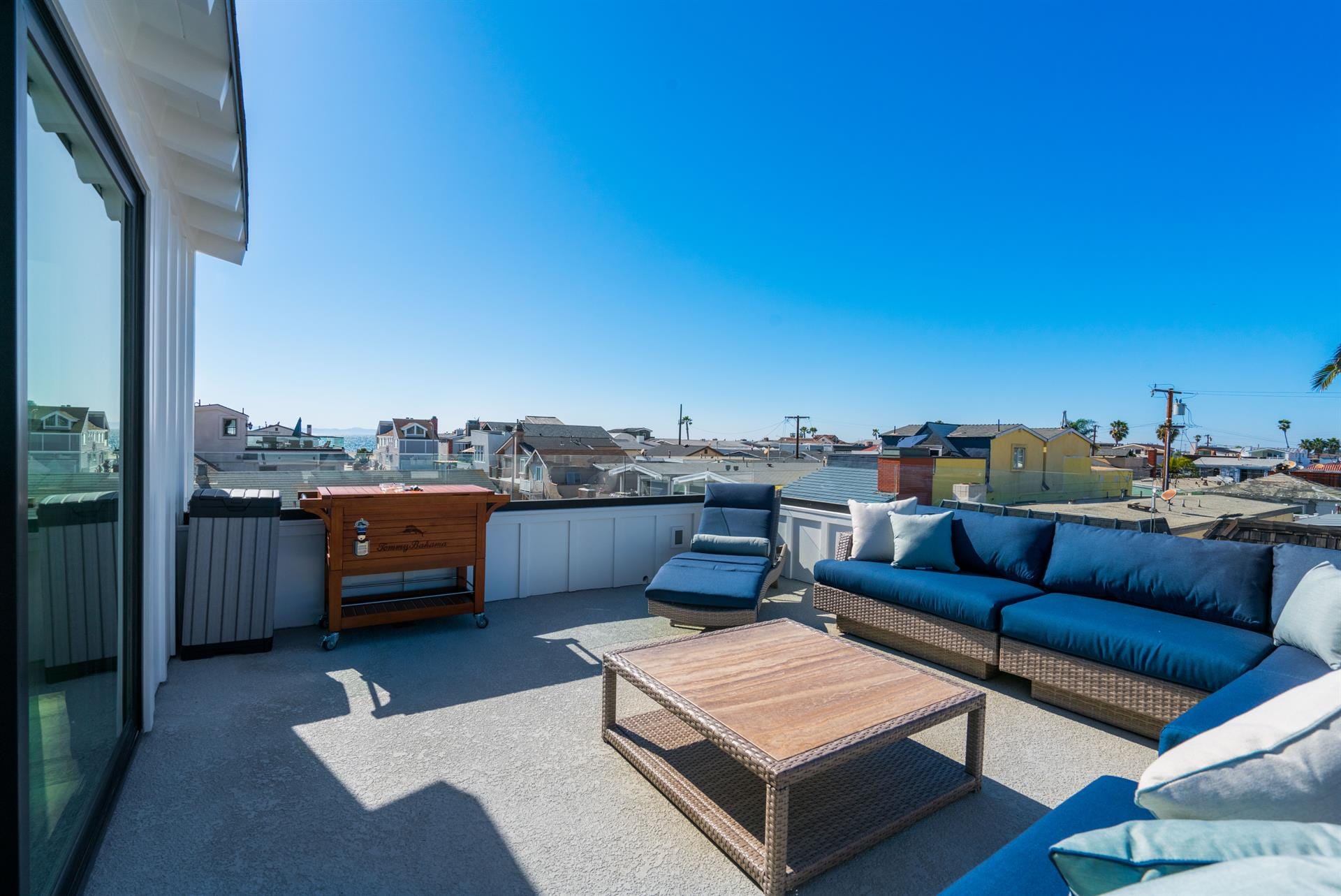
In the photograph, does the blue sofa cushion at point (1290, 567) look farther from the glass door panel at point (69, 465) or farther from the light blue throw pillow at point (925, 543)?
the glass door panel at point (69, 465)

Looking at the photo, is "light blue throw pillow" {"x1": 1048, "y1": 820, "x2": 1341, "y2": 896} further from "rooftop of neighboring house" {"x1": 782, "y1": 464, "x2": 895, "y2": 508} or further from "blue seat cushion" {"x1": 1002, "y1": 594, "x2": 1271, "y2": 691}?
"rooftop of neighboring house" {"x1": 782, "y1": 464, "x2": 895, "y2": 508}

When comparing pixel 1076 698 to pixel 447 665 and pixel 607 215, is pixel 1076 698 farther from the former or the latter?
pixel 607 215

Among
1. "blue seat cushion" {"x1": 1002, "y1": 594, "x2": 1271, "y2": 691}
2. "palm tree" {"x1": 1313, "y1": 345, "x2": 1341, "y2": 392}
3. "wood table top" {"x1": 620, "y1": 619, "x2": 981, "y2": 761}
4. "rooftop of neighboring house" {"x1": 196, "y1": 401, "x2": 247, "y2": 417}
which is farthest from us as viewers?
"palm tree" {"x1": 1313, "y1": 345, "x2": 1341, "y2": 392}

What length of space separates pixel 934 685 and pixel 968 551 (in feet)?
5.91

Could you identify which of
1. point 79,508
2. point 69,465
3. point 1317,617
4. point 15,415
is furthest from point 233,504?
point 1317,617

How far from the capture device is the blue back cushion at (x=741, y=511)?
4.69m

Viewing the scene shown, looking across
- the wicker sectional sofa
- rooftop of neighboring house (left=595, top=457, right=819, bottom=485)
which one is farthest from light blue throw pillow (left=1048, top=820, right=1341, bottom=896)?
rooftop of neighboring house (left=595, top=457, right=819, bottom=485)

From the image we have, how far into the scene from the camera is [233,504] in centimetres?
342

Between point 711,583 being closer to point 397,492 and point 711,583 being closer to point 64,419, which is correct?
point 397,492

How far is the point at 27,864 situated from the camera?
1222 mm

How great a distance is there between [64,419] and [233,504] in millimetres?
2193

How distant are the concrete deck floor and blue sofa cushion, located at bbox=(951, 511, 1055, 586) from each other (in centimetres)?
63

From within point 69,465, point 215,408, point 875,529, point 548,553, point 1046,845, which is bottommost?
point 548,553

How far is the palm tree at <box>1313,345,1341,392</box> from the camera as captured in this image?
1139 centimetres
